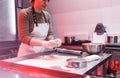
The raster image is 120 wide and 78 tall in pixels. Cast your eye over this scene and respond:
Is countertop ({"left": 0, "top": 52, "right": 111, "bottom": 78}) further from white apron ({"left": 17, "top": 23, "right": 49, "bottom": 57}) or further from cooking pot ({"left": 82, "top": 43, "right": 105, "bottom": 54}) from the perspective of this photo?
white apron ({"left": 17, "top": 23, "right": 49, "bottom": 57})

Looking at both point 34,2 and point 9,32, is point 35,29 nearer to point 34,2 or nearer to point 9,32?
point 34,2

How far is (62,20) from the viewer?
338 cm

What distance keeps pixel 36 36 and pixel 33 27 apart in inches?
5.3

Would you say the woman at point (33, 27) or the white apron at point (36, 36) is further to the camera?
the white apron at point (36, 36)

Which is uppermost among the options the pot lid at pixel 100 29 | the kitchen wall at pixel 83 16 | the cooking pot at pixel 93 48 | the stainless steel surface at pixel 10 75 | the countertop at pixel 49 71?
the kitchen wall at pixel 83 16

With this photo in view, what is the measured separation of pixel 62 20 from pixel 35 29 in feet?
5.03

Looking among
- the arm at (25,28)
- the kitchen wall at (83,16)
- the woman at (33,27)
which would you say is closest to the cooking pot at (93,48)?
the woman at (33,27)

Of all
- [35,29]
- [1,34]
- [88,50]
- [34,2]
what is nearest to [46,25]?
[35,29]

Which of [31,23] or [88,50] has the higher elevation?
[31,23]

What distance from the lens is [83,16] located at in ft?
10.2

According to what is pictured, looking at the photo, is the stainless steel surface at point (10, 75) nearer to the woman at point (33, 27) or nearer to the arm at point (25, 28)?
the woman at point (33, 27)

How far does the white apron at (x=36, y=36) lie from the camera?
6.16 ft

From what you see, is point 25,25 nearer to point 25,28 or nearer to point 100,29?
point 25,28

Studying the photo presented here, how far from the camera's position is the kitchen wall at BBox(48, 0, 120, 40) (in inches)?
112
